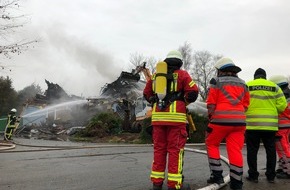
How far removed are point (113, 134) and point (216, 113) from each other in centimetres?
1644

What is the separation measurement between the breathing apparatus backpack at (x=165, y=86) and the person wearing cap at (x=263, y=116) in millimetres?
1703

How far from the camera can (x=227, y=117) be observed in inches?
203

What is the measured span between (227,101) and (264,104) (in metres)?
1.10

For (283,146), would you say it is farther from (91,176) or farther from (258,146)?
(91,176)

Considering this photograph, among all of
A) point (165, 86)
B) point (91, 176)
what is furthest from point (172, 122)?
point (91, 176)

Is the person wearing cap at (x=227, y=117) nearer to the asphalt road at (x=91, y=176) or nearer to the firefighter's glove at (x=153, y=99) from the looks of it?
the asphalt road at (x=91, y=176)

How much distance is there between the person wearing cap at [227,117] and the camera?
16.8ft

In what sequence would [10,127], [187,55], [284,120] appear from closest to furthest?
[284,120] → [10,127] → [187,55]

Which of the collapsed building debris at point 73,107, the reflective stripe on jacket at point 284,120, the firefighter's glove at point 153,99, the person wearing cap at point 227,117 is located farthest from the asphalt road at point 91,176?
the collapsed building debris at point 73,107

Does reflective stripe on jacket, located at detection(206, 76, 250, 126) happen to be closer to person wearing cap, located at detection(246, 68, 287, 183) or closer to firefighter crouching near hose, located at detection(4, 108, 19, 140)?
person wearing cap, located at detection(246, 68, 287, 183)

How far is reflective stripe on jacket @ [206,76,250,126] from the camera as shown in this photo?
5.16 metres

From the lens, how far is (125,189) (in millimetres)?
4977

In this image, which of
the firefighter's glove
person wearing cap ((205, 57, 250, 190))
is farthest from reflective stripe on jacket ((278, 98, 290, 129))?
the firefighter's glove

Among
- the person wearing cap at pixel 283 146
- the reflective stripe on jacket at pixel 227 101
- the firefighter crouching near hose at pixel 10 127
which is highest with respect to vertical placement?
the reflective stripe on jacket at pixel 227 101
